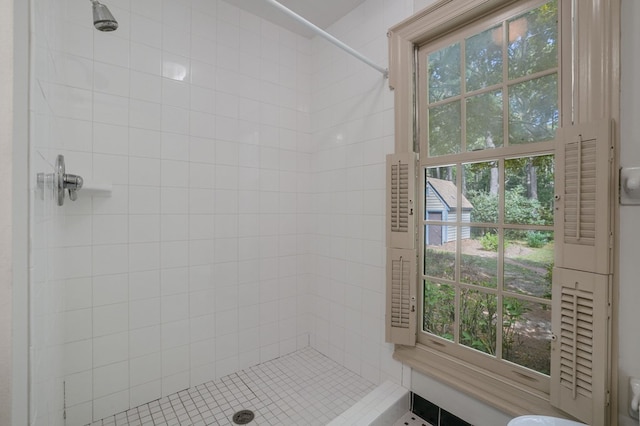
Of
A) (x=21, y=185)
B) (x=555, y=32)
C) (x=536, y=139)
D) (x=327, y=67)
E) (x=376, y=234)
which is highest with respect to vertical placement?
(x=327, y=67)

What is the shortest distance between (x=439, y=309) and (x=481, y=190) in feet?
2.41

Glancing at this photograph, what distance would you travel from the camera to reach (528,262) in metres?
1.33

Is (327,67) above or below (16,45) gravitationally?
above

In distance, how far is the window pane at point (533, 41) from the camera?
4.16 ft

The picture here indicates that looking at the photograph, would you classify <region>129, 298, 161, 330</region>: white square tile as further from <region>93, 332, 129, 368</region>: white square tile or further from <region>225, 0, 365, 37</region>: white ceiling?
<region>225, 0, 365, 37</region>: white ceiling

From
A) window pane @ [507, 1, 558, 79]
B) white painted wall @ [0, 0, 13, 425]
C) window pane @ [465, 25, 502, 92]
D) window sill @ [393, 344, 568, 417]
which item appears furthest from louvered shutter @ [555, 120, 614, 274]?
white painted wall @ [0, 0, 13, 425]

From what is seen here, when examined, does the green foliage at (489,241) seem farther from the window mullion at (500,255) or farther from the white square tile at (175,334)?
the white square tile at (175,334)

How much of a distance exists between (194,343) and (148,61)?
1815mm

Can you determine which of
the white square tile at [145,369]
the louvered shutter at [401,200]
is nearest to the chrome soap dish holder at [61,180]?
the white square tile at [145,369]

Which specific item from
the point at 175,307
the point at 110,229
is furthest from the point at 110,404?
the point at 110,229

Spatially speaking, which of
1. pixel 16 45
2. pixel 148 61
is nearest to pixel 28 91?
pixel 16 45

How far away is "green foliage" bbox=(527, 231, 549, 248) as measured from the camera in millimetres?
1288

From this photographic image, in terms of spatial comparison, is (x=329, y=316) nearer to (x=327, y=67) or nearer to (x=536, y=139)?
(x=536, y=139)

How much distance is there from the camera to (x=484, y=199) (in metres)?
1.48
